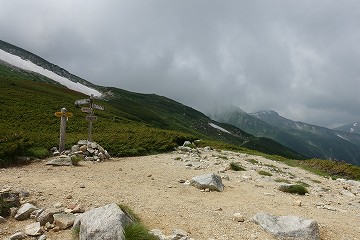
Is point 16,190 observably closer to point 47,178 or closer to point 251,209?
point 47,178

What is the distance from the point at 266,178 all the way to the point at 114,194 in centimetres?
1184

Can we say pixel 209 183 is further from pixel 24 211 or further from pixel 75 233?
pixel 24 211

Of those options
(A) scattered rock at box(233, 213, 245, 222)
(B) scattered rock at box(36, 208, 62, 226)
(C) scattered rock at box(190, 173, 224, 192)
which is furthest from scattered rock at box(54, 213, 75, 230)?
(C) scattered rock at box(190, 173, 224, 192)

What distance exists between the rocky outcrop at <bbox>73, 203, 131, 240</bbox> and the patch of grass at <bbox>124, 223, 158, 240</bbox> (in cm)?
13

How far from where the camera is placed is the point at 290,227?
9.66 meters

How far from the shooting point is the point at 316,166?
37.5m

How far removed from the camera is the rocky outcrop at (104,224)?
759 cm

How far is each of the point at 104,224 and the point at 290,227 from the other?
18.7ft

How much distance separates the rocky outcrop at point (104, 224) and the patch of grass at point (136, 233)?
4.9 inches

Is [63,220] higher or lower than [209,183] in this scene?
lower

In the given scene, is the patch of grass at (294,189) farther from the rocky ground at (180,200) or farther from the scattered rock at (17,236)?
the scattered rock at (17,236)

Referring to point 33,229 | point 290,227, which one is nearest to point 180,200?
point 290,227

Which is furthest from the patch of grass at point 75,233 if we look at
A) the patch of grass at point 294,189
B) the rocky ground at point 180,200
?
the patch of grass at point 294,189

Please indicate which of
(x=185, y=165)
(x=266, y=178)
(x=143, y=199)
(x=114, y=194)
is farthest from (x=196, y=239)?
(x=185, y=165)
